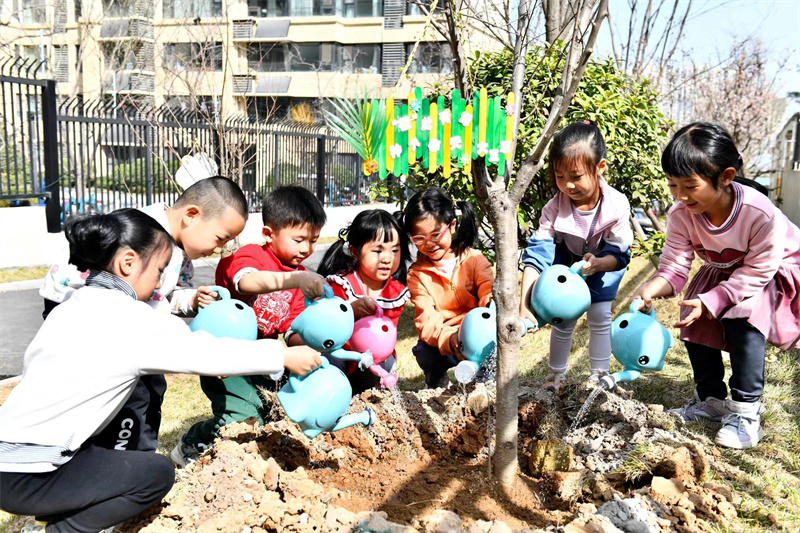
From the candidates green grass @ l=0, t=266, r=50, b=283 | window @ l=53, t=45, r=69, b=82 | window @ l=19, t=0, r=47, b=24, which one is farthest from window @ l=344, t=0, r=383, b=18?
green grass @ l=0, t=266, r=50, b=283

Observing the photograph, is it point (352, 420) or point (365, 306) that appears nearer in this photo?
point (352, 420)

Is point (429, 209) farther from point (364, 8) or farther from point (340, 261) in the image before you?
point (364, 8)

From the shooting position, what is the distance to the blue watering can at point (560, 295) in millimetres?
2572

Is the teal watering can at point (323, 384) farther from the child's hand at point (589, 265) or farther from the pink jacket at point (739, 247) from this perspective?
the pink jacket at point (739, 247)

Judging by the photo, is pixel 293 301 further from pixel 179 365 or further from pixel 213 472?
pixel 179 365

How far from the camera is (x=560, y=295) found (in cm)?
257

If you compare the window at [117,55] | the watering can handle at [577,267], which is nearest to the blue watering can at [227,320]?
the watering can handle at [577,267]

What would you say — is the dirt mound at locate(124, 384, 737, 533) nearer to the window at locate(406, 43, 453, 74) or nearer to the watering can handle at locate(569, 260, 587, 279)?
the watering can handle at locate(569, 260, 587, 279)

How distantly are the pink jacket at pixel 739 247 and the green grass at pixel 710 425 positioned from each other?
652 mm

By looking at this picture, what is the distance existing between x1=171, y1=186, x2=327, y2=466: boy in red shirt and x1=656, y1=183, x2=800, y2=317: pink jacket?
162 cm

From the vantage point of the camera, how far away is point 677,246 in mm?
3117

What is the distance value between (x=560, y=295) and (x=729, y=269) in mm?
972

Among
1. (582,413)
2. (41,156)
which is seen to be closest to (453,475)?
(582,413)

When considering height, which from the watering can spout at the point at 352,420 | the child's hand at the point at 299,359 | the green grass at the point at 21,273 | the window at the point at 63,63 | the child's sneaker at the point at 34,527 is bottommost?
the green grass at the point at 21,273
